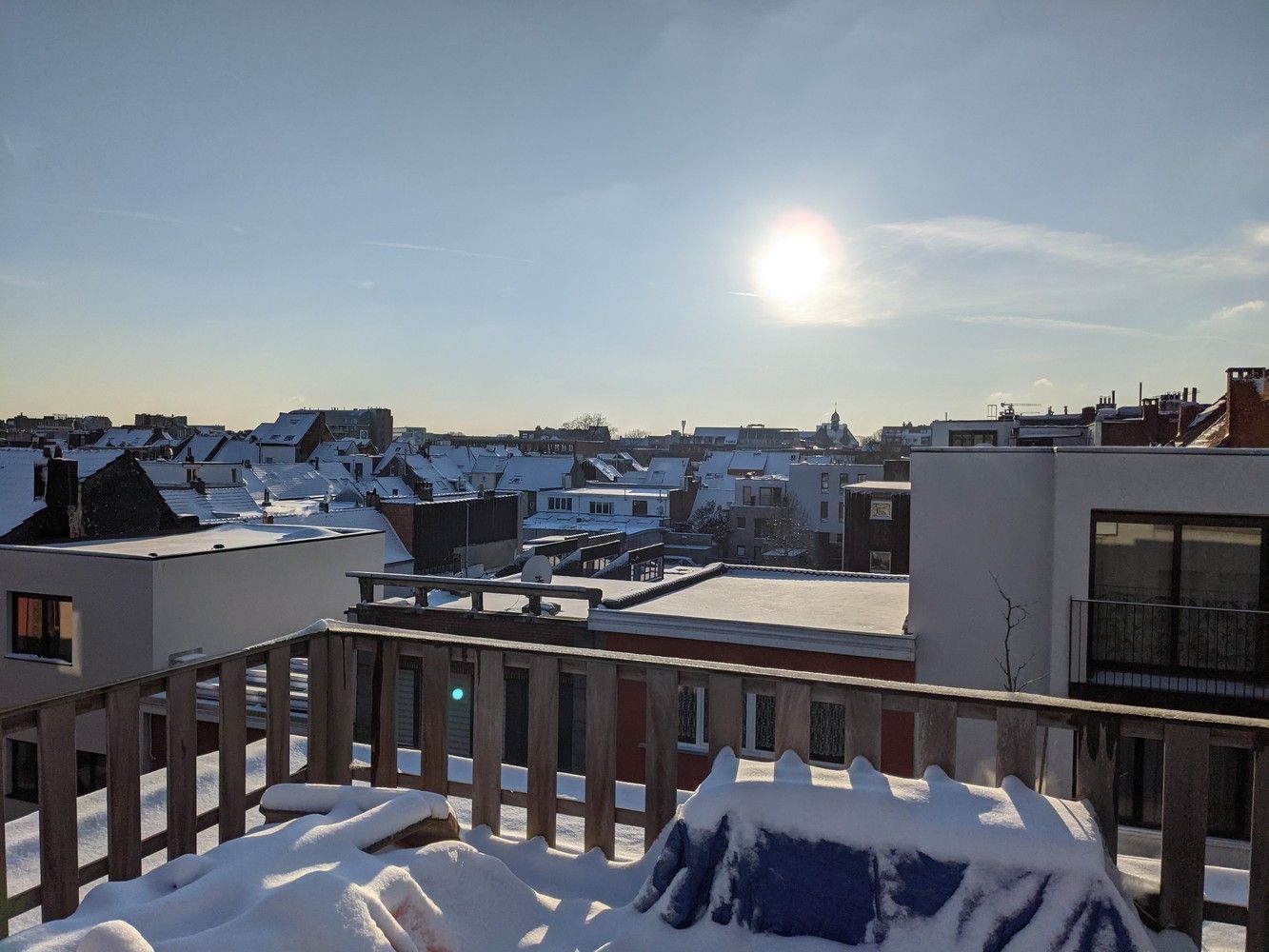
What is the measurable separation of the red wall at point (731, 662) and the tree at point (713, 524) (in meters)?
29.9

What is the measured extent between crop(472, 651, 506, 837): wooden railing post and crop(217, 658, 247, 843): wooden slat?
905 millimetres

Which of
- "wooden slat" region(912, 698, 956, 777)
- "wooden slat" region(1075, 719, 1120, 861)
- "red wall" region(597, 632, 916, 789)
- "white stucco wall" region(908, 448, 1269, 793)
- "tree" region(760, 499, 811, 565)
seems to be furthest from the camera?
"tree" region(760, 499, 811, 565)

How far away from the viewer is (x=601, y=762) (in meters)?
3.07

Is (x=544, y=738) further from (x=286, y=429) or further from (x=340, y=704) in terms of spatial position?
(x=286, y=429)

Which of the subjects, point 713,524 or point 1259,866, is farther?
point 713,524

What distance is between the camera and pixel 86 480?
16109 mm

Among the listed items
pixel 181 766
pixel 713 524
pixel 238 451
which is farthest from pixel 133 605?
pixel 238 451

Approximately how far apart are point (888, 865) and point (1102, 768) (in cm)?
76

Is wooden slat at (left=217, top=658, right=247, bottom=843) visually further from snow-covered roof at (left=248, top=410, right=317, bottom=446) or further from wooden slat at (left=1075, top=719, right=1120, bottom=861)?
snow-covered roof at (left=248, top=410, right=317, bottom=446)

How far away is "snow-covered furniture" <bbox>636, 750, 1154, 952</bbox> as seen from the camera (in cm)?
211

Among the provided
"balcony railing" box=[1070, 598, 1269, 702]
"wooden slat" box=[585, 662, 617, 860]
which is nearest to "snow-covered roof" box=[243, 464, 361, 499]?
"balcony railing" box=[1070, 598, 1269, 702]

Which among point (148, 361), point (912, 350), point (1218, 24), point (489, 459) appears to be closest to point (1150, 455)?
point (1218, 24)

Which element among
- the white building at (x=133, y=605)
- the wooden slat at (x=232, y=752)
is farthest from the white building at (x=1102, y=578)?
the white building at (x=133, y=605)

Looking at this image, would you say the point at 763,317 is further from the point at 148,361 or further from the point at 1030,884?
the point at 1030,884
